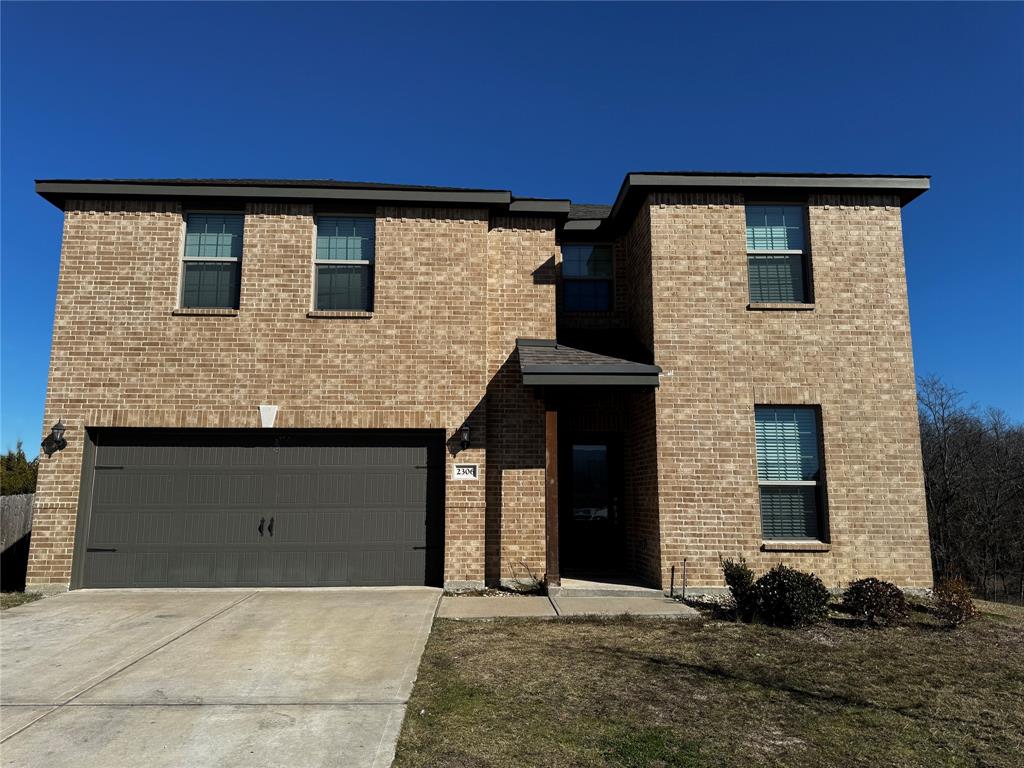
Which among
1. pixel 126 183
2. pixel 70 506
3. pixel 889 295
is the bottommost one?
pixel 70 506

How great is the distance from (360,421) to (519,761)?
6.36 meters

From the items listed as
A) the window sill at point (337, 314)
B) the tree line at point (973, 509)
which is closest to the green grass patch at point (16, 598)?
the window sill at point (337, 314)

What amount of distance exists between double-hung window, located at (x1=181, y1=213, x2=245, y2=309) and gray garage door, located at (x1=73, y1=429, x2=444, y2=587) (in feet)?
6.98

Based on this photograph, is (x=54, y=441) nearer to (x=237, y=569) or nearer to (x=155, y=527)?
(x=155, y=527)

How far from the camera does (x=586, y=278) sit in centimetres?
1145

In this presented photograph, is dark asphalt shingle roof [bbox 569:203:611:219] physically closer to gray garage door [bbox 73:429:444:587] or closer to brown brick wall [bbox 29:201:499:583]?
brown brick wall [bbox 29:201:499:583]

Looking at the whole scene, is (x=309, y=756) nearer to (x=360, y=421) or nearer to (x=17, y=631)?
(x=17, y=631)

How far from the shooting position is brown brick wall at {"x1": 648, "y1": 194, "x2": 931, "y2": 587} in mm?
9062

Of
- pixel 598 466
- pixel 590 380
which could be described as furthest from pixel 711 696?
pixel 598 466

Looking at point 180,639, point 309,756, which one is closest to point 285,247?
point 180,639

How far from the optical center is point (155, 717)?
4.55 meters

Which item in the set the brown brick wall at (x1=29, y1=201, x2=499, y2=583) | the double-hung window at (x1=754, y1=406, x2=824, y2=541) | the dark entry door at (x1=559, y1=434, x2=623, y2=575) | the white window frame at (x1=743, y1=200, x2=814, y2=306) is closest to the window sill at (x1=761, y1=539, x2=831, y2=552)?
the double-hung window at (x1=754, y1=406, x2=824, y2=541)

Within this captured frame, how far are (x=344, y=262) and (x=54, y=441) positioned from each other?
16.2 feet

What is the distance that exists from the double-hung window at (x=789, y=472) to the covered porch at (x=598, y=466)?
1662mm
